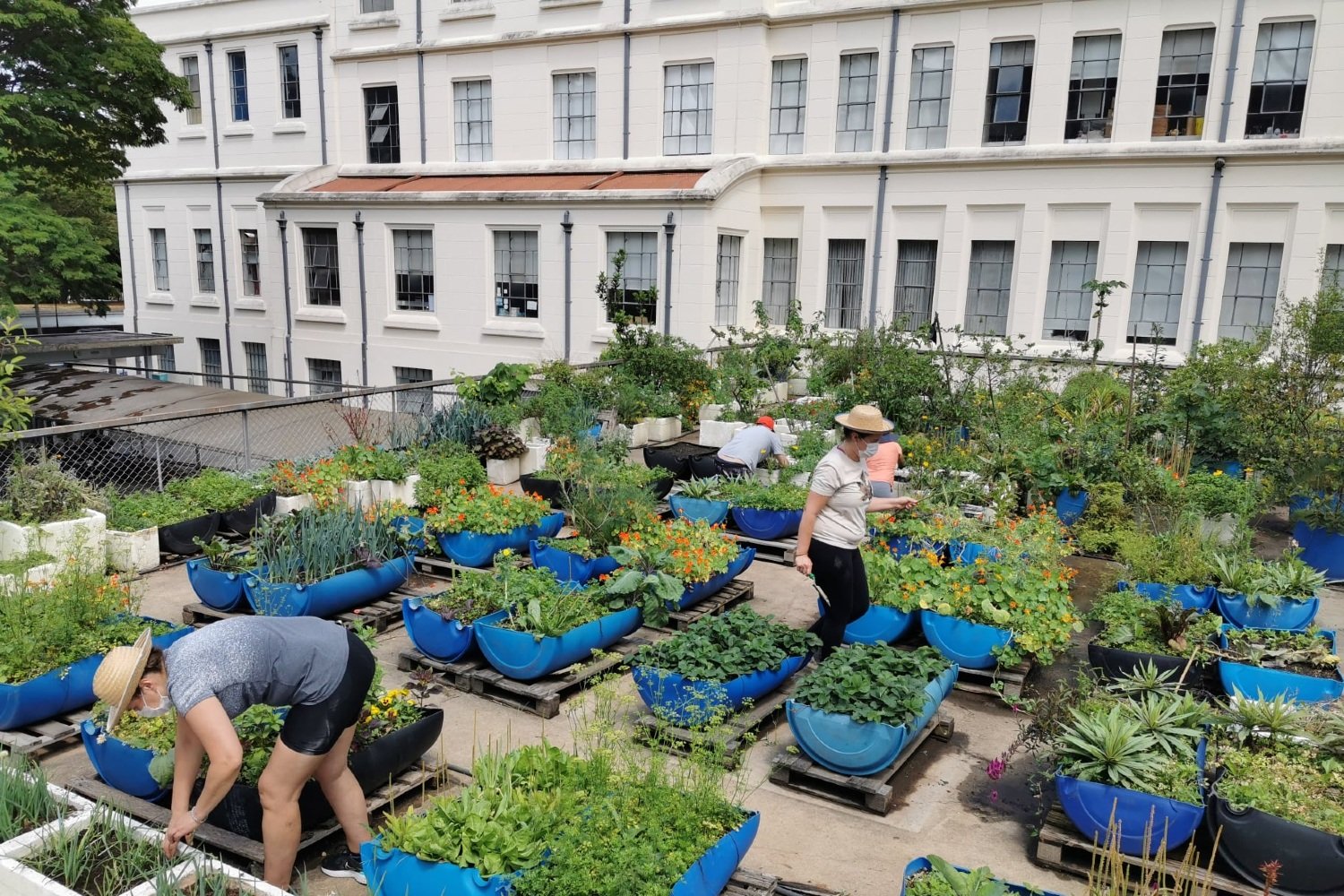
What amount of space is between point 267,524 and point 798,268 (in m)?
13.6

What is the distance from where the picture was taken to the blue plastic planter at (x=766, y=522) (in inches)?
379

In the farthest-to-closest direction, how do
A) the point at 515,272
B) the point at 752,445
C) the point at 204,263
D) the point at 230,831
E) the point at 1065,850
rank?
the point at 204,263
the point at 515,272
the point at 752,445
the point at 1065,850
the point at 230,831

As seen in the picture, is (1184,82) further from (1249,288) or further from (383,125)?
(383,125)

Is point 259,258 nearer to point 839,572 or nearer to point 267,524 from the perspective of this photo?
point 267,524

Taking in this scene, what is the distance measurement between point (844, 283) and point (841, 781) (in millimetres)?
14869

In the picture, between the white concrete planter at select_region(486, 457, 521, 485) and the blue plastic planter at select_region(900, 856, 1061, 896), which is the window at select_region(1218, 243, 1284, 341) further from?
the blue plastic planter at select_region(900, 856, 1061, 896)

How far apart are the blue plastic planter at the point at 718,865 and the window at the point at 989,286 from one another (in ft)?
48.3

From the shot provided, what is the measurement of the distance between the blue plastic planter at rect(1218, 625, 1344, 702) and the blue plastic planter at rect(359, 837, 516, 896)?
4.73 metres

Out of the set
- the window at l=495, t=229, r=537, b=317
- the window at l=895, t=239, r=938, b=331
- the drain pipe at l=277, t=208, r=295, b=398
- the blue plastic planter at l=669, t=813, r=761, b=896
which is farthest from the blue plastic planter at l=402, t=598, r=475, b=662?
the drain pipe at l=277, t=208, r=295, b=398

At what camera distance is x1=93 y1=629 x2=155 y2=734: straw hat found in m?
3.84

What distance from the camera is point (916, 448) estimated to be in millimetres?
11344

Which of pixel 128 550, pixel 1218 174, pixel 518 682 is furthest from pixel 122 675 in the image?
pixel 1218 174

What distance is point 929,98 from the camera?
17.7 m

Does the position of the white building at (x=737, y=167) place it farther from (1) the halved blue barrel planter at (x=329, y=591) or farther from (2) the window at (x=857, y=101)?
(1) the halved blue barrel planter at (x=329, y=591)
